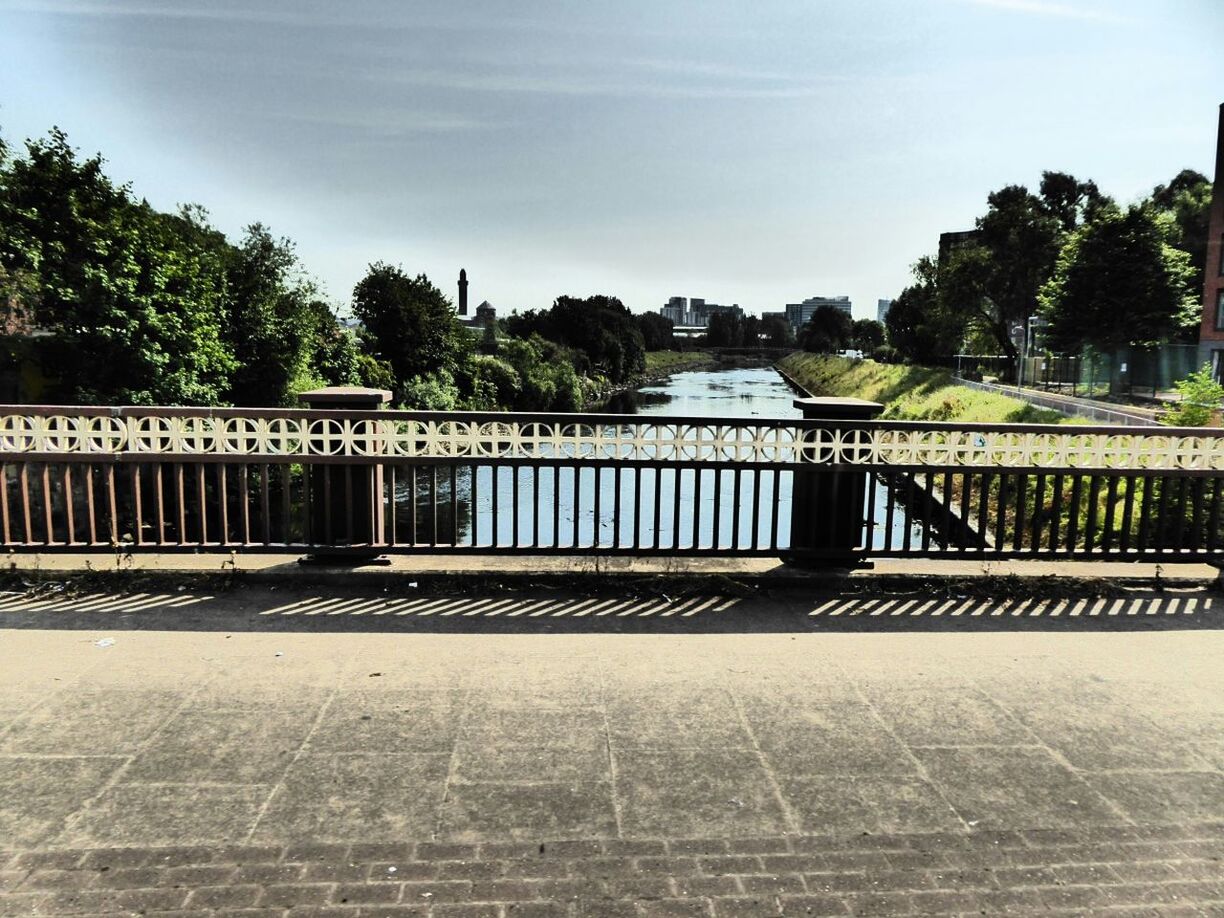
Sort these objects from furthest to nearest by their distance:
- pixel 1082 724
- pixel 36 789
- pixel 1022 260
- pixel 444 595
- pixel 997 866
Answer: pixel 1022 260 → pixel 444 595 → pixel 1082 724 → pixel 36 789 → pixel 997 866

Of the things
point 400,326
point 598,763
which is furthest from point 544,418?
point 400,326

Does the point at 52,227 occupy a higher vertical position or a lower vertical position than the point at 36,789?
higher

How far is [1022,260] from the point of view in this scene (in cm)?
4903

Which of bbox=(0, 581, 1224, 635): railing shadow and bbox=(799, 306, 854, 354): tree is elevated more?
bbox=(799, 306, 854, 354): tree

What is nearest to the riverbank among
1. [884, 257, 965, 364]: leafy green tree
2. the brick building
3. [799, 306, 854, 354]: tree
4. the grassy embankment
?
the grassy embankment

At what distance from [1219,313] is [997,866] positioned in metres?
53.4

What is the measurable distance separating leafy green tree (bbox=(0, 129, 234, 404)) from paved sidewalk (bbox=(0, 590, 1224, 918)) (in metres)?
16.1

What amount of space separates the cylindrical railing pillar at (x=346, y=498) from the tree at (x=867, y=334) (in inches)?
5424

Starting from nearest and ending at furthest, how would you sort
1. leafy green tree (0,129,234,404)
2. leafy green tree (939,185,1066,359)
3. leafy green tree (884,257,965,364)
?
leafy green tree (0,129,234,404), leafy green tree (939,185,1066,359), leafy green tree (884,257,965,364)

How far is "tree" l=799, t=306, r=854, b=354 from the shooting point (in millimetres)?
A: 150125

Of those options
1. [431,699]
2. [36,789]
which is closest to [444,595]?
[431,699]

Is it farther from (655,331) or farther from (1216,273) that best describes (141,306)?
(655,331)

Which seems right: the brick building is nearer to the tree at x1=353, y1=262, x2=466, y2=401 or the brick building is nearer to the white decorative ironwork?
the tree at x1=353, y1=262, x2=466, y2=401

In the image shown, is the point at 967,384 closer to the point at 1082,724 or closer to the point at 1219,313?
the point at 1219,313
